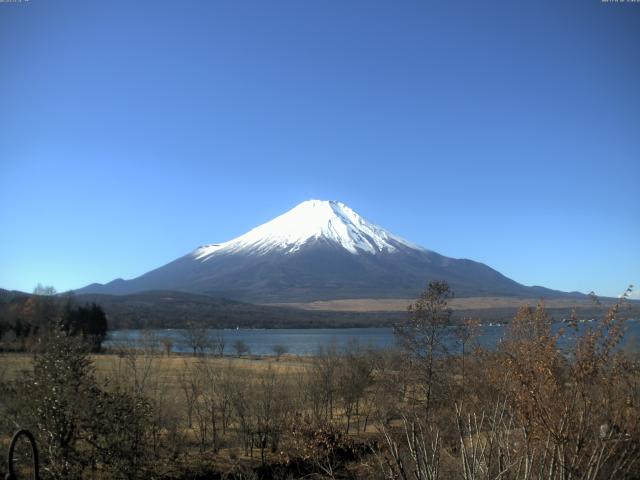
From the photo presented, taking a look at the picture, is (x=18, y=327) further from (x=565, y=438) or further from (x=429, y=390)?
(x=565, y=438)

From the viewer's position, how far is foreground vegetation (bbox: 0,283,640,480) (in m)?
6.18

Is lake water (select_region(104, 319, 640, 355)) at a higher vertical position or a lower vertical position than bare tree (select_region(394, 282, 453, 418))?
lower

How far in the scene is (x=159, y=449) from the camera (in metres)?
18.1

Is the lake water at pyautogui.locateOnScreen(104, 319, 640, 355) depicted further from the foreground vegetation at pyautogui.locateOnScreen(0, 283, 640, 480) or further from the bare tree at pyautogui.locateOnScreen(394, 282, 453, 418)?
the bare tree at pyautogui.locateOnScreen(394, 282, 453, 418)

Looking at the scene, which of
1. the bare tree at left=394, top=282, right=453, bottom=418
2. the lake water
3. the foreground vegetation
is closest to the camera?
the foreground vegetation

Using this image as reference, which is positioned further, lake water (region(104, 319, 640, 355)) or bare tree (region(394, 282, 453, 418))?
lake water (region(104, 319, 640, 355))

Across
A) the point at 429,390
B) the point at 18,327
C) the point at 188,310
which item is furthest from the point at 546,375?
the point at 188,310

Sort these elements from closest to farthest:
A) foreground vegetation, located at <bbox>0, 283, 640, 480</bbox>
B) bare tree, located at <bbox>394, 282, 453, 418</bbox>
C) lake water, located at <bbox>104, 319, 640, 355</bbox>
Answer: foreground vegetation, located at <bbox>0, 283, 640, 480</bbox>
bare tree, located at <bbox>394, 282, 453, 418</bbox>
lake water, located at <bbox>104, 319, 640, 355</bbox>

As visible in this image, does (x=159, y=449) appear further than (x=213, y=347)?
No

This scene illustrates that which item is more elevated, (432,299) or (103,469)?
(432,299)

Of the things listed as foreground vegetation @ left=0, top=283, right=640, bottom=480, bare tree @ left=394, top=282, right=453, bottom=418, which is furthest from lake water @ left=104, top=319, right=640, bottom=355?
bare tree @ left=394, top=282, right=453, bottom=418

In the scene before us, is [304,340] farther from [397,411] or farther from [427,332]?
[397,411]

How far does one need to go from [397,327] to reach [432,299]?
1.60 m

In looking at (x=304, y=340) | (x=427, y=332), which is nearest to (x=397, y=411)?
(x=427, y=332)
